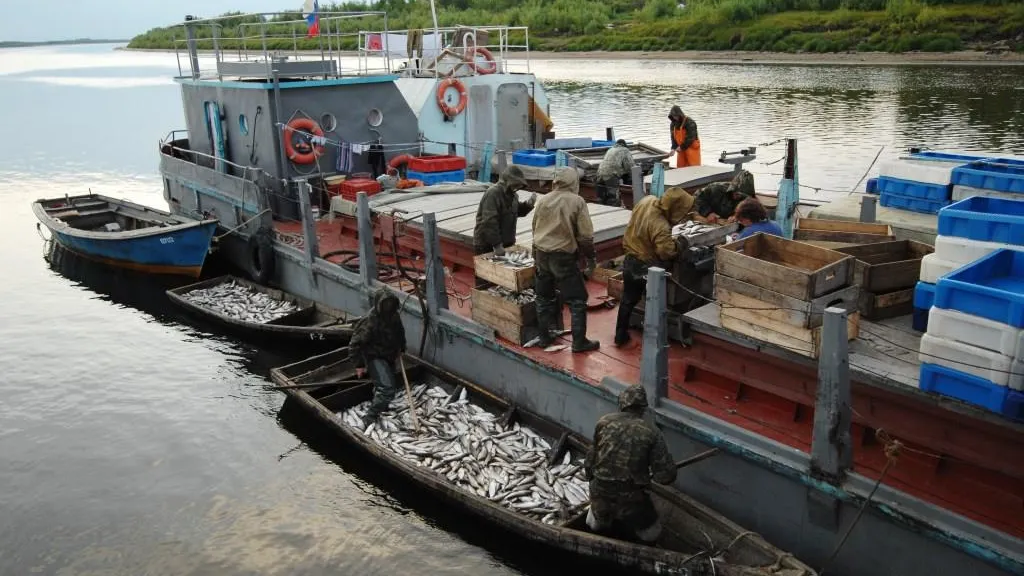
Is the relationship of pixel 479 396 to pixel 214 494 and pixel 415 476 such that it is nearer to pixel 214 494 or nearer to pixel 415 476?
pixel 415 476

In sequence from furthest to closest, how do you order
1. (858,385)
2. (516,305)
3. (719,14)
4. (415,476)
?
1. (719,14)
2. (516,305)
3. (415,476)
4. (858,385)

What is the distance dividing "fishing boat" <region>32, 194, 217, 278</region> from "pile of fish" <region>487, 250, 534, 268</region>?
8.75m

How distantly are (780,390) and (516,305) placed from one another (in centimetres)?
339

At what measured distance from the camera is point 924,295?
7.29 meters

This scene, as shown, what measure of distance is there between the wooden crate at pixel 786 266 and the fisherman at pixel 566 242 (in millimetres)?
1781

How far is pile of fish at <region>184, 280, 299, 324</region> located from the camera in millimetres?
14633

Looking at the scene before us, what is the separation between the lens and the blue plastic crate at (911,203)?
375 inches

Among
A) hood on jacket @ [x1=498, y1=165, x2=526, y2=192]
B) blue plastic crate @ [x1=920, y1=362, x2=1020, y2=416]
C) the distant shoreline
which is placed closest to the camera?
blue plastic crate @ [x1=920, y1=362, x2=1020, y2=416]

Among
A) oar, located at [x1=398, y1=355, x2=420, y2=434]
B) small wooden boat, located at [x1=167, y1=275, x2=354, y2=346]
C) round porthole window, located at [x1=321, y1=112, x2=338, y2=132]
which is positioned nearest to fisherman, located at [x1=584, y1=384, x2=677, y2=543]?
oar, located at [x1=398, y1=355, x2=420, y2=434]

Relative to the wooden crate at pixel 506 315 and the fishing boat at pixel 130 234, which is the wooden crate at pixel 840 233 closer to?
the wooden crate at pixel 506 315

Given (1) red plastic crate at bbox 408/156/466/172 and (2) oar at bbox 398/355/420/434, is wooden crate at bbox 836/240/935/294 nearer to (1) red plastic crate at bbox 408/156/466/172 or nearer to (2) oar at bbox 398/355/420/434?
(2) oar at bbox 398/355/420/434

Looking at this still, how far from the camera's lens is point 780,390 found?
7.82 metres

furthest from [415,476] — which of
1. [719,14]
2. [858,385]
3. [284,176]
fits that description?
[719,14]

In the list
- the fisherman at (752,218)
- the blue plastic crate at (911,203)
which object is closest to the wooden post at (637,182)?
the blue plastic crate at (911,203)
